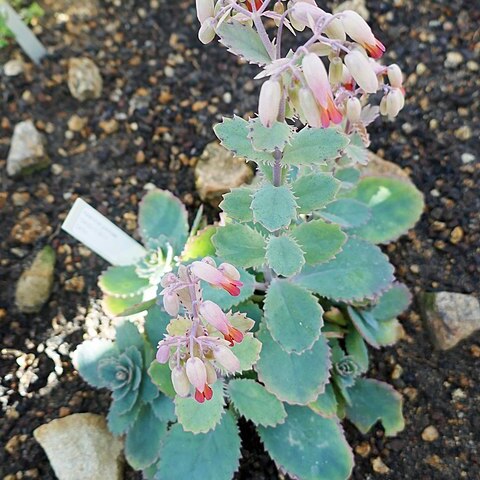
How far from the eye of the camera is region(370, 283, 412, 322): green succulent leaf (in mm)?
1591

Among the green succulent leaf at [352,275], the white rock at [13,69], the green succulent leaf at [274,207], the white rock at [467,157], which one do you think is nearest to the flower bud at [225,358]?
the green succulent leaf at [274,207]

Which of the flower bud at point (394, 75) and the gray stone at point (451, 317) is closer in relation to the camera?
the flower bud at point (394, 75)

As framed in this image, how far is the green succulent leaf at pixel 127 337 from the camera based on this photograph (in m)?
1.52

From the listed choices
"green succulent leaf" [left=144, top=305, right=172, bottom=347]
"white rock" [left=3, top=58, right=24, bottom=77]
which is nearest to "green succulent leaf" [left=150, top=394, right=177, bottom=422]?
"green succulent leaf" [left=144, top=305, right=172, bottom=347]

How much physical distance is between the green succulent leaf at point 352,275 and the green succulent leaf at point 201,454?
0.37m

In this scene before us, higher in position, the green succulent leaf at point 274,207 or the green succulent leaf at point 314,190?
the green succulent leaf at point 274,207

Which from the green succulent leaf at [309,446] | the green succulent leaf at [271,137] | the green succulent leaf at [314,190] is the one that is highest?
the green succulent leaf at [271,137]

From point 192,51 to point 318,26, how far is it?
1.31 m

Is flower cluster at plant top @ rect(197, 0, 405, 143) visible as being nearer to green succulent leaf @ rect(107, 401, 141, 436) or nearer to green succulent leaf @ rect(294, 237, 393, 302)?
green succulent leaf @ rect(294, 237, 393, 302)

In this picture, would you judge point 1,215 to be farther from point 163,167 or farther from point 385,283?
point 385,283

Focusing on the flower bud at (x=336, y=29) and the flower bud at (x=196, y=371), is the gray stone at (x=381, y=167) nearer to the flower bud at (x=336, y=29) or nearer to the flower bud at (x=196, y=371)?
the flower bud at (x=336, y=29)

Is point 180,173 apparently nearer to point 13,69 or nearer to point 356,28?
point 13,69

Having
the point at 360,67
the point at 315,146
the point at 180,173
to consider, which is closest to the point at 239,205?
the point at 315,146

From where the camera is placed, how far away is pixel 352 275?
1.42 metres
